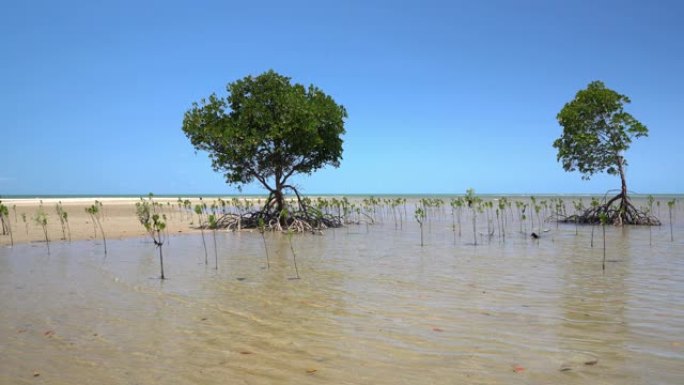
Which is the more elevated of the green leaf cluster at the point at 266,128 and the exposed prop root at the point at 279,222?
the green leaf cluster at the point at 266,128

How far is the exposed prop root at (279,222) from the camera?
19.5 meters

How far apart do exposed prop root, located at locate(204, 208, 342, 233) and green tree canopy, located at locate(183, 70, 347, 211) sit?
2.86ft

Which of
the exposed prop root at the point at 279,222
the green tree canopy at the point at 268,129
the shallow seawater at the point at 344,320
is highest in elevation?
the green tree canopy at the point at 268,129

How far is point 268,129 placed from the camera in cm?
1900

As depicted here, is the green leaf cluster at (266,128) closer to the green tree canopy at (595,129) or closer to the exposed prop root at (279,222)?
the exposed prop root at (279,222)

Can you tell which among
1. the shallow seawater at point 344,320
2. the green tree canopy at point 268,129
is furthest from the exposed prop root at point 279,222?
the shallow seawater at point 344,320

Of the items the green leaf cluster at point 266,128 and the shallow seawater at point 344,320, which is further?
the green leaf cluster at point 266,128

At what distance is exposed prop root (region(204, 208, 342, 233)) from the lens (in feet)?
64.0

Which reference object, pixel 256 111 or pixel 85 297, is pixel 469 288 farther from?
pixel 256 111

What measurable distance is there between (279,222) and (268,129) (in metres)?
3.99

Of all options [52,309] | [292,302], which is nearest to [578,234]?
[292,302]

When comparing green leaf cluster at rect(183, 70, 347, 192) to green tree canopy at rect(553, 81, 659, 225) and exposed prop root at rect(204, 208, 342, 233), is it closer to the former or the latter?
exposed prop root at rect(204, 208, 342, 233)

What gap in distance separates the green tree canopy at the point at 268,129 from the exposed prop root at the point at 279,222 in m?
0.87

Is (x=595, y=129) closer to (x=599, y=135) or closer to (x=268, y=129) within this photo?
(x=599, y=135)
